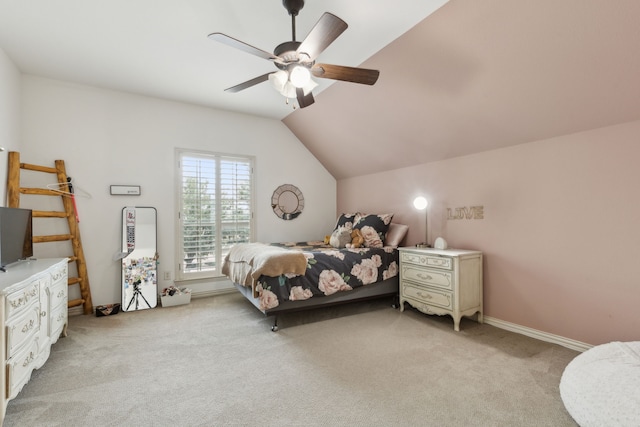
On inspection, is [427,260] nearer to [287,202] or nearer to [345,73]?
[345,73]

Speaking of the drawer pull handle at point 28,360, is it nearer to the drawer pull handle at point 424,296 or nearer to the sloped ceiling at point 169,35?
the sloped ceiling at point 169,35

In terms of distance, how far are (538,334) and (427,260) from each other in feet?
3.67

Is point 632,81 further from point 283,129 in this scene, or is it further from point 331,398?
point 283,129

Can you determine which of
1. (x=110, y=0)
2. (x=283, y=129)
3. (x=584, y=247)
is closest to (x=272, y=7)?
(x=110, y=0)

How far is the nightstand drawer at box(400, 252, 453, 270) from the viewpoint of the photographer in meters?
2.91

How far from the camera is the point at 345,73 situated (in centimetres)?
212

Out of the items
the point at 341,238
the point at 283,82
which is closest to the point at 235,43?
the point at 283,82

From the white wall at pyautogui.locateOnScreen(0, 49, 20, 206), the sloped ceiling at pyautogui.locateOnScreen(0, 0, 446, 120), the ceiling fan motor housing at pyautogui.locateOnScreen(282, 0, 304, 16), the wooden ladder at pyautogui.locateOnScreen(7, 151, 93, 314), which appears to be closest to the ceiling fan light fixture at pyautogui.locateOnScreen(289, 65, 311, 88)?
the ceiling fan motor housing at pyautogui.locateOnScreen(282, 0, 304, 16)

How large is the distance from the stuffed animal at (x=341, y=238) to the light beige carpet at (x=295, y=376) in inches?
43.5

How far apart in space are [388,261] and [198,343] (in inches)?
86.7

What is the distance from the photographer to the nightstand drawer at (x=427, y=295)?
2916mm

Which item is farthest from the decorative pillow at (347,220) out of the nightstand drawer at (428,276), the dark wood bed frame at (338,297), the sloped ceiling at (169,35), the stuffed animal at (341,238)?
the sloped ceiling at (169,35)

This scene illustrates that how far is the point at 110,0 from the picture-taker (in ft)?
6.95

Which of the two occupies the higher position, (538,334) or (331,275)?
(331,275)
